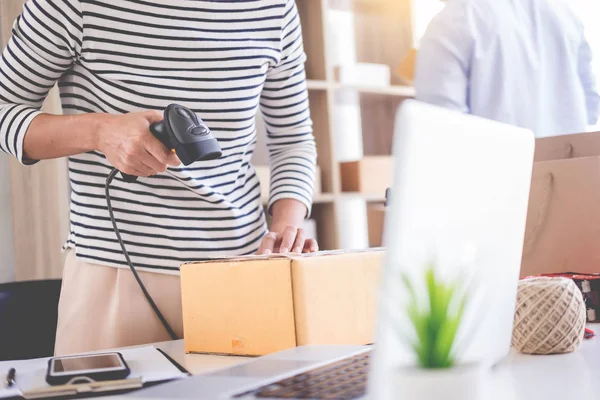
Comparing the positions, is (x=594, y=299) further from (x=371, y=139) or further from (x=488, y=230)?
(x=371, y=139)

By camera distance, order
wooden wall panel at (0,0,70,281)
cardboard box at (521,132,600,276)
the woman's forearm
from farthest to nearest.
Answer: wooden wall panel at (0,0,70,281), cardboard box at (521,132,600,276), the woman's forearm

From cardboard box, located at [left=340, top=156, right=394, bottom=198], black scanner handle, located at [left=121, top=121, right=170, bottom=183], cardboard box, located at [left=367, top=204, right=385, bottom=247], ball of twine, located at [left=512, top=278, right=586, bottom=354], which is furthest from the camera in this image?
cardboard box, located at [left=340, top=156, right=394, bottom=198]

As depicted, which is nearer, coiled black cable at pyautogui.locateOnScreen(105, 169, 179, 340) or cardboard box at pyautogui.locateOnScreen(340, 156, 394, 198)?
coiled black cable at pyautogui.locateOnScreen(105, 169, 179, 340)

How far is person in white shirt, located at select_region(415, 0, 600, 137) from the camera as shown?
184 centimetres

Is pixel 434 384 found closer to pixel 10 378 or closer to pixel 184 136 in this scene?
pixel 10 378

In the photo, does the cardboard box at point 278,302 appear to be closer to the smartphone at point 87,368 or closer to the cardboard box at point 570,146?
the smartphone at point 87,368

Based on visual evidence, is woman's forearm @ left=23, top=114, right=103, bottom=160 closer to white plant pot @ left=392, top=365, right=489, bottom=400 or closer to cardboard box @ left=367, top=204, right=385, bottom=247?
white plant pot @ left=392, top=365, right=489, bottom=400

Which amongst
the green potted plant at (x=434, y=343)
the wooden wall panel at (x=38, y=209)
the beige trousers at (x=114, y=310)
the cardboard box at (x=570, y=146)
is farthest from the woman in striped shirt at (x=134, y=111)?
the wooden wall panel at (x=38, y=209)

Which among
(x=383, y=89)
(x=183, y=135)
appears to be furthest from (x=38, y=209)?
(x=383, y=89)

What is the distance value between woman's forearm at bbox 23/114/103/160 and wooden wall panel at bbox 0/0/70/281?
1024 mm

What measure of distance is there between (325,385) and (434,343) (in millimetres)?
176

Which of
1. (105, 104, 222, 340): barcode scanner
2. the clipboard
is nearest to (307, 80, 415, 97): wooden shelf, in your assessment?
(105, 104, 222, 340): barcode scanner

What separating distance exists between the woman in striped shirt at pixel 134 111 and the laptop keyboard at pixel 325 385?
44cm

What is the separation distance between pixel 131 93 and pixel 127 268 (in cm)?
28
